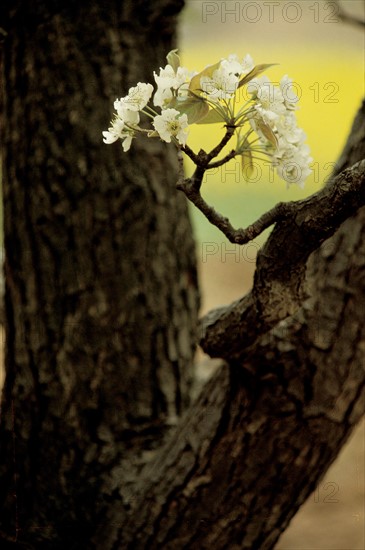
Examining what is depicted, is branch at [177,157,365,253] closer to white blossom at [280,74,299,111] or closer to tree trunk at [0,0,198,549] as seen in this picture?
white blossom at [280,74,299,111]

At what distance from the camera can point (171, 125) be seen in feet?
3.00

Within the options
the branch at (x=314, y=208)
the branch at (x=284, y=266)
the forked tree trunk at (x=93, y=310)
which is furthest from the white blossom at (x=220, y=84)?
the forked tree trunk at (x=93, y=310)

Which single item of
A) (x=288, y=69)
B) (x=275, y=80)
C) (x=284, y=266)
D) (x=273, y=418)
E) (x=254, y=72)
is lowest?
(x=273, y=418)

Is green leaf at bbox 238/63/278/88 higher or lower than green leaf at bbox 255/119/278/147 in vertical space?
higher

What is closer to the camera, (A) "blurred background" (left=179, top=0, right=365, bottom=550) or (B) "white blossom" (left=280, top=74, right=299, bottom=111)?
(B) "white blossom" (left=280, top=74, right=299, bottom=111)

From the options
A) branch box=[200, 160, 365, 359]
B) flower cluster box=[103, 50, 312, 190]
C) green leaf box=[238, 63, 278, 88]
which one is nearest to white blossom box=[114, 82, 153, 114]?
flower cluster box=[103, 50, 312, 190]

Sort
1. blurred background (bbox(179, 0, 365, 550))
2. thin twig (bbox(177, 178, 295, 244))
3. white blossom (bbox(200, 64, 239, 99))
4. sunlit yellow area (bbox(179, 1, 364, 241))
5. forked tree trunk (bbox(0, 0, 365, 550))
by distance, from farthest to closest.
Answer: sunlit yellow area (bbox(179, 1, 364, 241)) < blurred background (bbox(179, 0, 365, 550)) < forked tree trunk (bbox(0, 0, 365, 550)) < thin twig (bbox(177, 178, 295, 244)) < white blossom (bbox(200, 64, 239, 99))

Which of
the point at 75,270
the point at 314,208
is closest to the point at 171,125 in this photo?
the point at 314,208

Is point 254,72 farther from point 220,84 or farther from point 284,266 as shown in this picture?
point 284,266

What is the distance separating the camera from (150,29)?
1751mm

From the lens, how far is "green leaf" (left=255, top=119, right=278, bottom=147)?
0.95m

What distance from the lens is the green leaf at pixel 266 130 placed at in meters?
0.95

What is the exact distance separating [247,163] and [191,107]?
Result: 0.49 ft

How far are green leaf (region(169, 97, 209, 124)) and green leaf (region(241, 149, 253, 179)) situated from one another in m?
0.12
